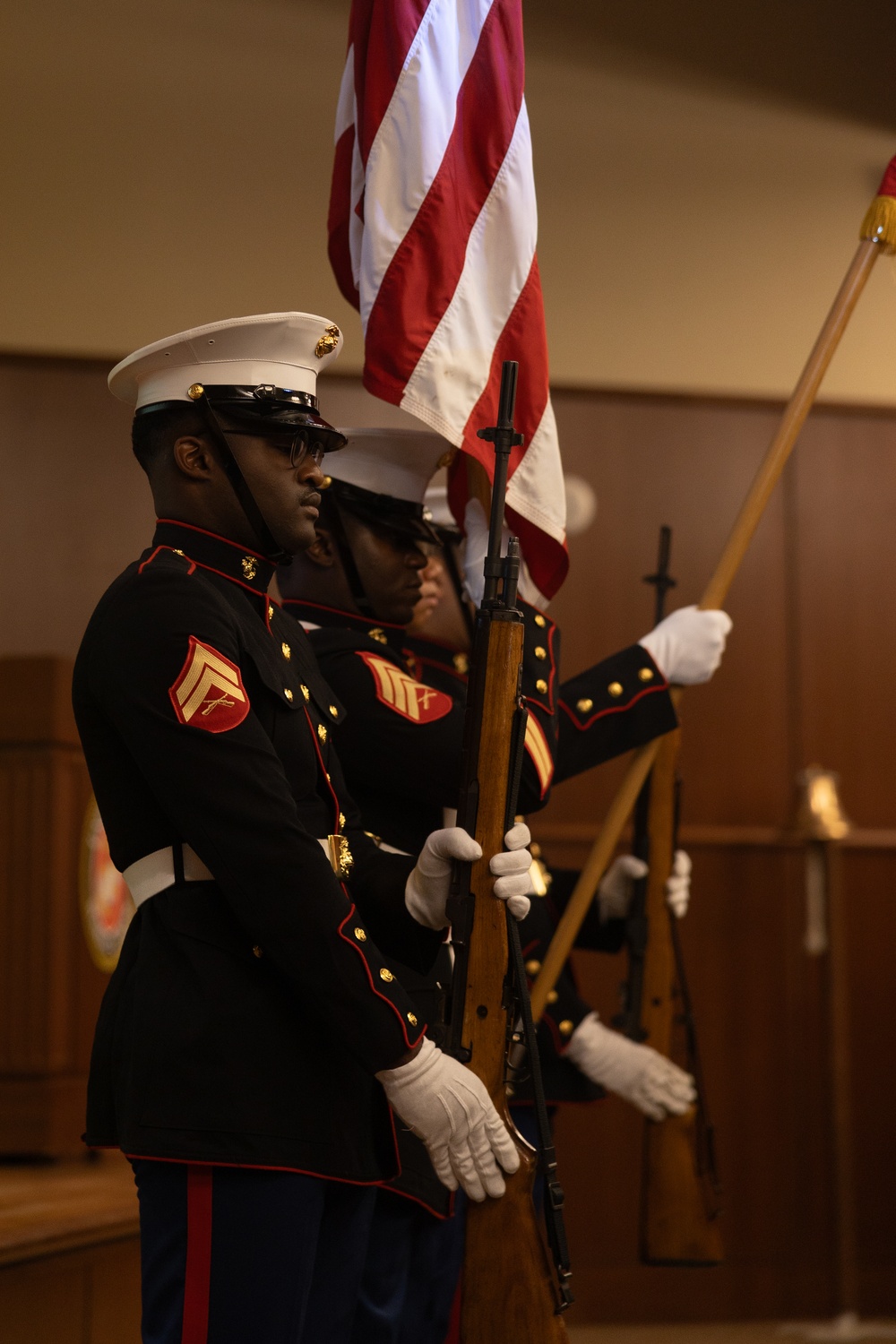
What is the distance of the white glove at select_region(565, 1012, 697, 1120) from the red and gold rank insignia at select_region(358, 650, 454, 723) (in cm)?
76

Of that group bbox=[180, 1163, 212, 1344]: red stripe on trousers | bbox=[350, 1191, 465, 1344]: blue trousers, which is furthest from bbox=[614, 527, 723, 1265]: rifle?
bbox=[180, 1163, 212, 1344]: red stripe on trousers

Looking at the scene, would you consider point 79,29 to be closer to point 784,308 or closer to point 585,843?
point 784,308

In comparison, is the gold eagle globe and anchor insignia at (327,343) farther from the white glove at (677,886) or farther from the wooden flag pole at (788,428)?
the white glove at (677,886)

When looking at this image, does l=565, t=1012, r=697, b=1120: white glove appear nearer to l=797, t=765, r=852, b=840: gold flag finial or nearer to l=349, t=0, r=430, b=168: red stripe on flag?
l=797, t=765, r=852, b=840: gold flag finial

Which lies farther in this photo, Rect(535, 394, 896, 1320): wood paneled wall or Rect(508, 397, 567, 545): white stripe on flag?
Rect(535, 394, 896, 1320): wood paneled wall

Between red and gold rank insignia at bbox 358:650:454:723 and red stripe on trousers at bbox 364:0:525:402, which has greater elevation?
red stripe on trousers at bbox 364:0:525:402

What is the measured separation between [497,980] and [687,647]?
86 cm

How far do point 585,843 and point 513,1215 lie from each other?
2260 mm

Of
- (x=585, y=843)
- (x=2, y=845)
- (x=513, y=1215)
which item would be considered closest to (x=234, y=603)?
(x=513, y=1215)

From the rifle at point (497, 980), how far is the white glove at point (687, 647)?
0.66m

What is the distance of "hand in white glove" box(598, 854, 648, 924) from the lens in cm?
242

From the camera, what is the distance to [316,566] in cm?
190

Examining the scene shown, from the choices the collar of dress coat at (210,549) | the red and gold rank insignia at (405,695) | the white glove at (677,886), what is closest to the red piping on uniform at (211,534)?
the collar of dress coat at (210,549)

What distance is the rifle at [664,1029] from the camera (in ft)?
7.40
